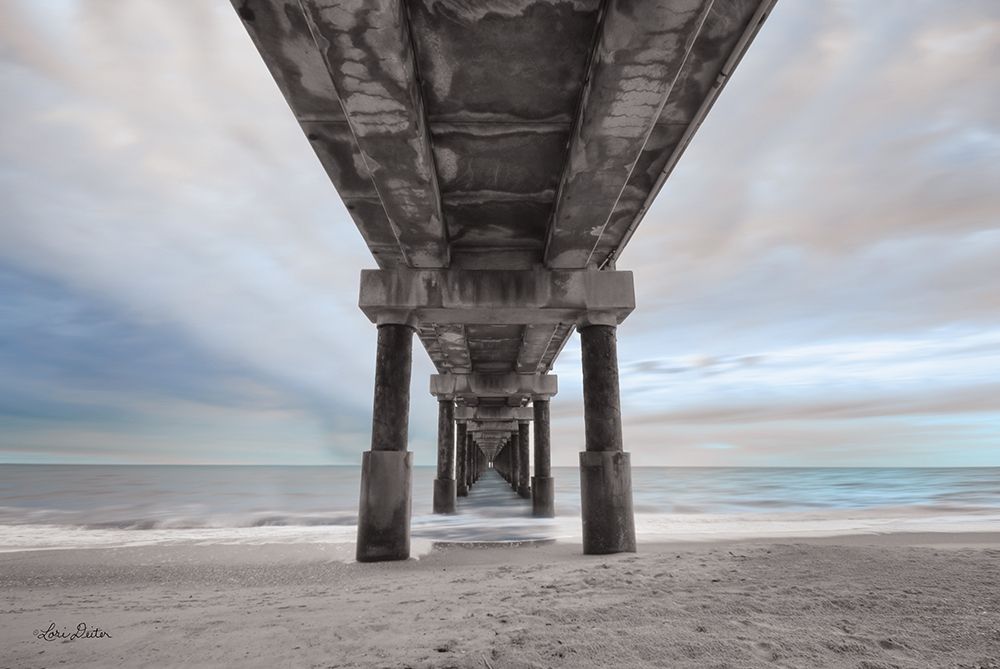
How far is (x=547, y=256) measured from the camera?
27.2 ft

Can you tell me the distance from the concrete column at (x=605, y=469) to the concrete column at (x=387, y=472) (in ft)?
9.03

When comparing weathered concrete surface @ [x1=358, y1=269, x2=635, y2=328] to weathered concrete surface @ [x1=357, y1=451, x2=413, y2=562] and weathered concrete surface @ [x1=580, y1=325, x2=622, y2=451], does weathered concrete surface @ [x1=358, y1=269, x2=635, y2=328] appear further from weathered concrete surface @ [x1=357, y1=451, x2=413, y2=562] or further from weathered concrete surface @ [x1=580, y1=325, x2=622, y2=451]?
weathered concrete surface @ [x1=357, y1=451, x2=413, y2=562]

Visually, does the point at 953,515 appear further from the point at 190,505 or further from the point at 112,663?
the point at 190,505

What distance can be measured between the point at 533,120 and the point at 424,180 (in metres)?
1.40

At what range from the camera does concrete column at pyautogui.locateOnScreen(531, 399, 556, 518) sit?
17609mm

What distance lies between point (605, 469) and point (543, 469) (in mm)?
10066

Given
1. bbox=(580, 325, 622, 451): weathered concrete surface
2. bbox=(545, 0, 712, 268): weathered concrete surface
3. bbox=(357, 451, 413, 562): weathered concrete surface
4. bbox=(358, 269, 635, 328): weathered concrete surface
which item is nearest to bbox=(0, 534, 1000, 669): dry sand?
bbox=(357, 451, 413, 562): weathered concrete surface

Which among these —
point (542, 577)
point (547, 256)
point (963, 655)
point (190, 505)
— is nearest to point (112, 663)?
point (542, 577)

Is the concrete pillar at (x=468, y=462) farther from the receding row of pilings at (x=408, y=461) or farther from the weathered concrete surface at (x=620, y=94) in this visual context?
the weathered concrete surface at (x=620, y=94)

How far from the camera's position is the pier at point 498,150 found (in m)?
4.14

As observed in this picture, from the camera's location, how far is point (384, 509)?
7.71 meters
